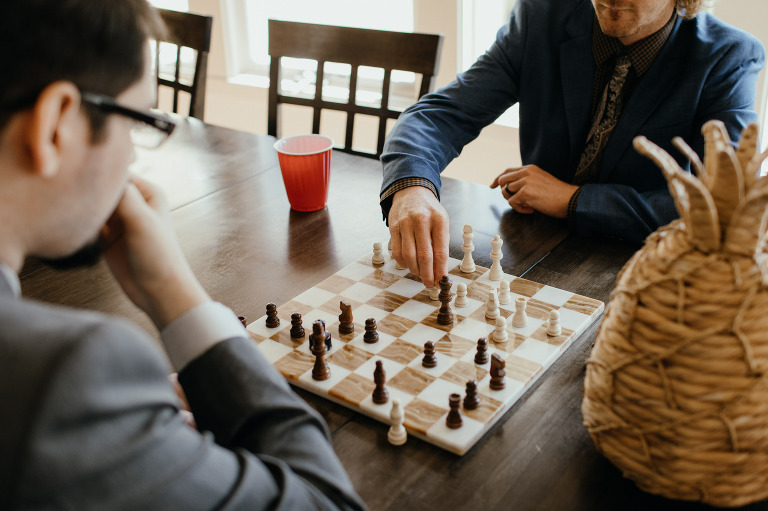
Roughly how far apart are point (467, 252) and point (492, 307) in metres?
0.22

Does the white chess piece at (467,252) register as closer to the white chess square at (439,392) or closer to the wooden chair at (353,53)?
the white chess square at (439,392)

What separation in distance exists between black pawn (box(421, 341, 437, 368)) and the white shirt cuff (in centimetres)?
34

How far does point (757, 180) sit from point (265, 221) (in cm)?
117

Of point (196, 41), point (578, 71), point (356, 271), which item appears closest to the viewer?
point (356, 271)

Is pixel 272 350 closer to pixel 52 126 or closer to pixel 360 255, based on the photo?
pixel 360 255

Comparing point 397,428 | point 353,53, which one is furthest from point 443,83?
point 397,428

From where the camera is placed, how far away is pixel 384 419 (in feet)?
3.28

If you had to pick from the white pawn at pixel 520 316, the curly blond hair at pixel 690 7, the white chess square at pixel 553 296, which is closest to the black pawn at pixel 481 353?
the white pawn at pixel 520 316

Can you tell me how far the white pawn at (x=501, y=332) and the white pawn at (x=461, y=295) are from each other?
120 mm

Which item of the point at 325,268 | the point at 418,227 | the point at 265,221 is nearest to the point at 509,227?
the point at 418,227

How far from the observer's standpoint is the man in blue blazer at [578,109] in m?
1.56

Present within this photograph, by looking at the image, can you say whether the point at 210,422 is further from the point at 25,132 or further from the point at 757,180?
the point at 757,180

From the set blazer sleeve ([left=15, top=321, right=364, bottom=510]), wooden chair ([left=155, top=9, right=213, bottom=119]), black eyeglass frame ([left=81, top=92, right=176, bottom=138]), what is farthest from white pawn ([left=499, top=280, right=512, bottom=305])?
wooden chair ([left=155, top=9, right=213, bottom=119])

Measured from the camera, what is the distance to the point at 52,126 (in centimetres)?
65
